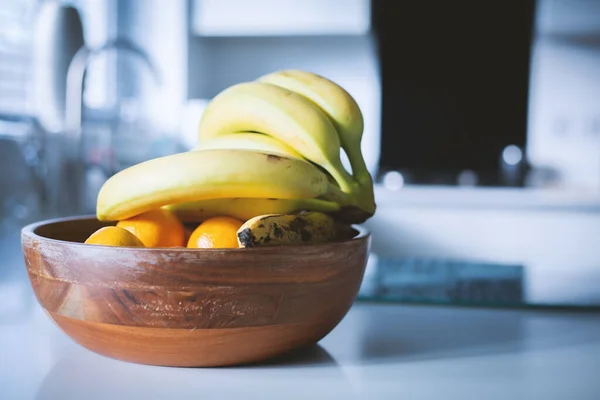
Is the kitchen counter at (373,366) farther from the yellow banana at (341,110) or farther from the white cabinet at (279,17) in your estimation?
the white cabinet at (279,17)

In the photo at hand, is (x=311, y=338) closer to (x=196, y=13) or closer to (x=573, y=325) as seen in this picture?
(x=573, y=325)

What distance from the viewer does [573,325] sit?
2.21ft

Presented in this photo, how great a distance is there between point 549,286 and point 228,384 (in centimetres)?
53

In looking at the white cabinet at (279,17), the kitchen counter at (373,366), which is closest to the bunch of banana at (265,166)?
the kitchen counter at (373,366)

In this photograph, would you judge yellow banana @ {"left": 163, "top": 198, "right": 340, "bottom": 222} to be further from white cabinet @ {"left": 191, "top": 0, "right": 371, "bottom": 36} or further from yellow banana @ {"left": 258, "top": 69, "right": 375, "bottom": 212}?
white cabinet @ {"left": 191, "top": 0, "right": 371, "bottom": 36}

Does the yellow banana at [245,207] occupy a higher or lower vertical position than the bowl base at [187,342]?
higher

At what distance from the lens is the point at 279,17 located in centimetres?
306

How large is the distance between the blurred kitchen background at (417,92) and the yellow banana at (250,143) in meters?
1.85

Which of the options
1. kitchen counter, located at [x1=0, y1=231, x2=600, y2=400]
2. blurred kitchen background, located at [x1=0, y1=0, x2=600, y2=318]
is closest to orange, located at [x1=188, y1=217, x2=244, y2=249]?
kitchen counter, located at [x1=0, y1=231, x2=600, y2=400]

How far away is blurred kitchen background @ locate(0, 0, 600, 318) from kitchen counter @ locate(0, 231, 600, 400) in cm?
182

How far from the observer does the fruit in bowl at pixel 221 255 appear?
0.47 metres

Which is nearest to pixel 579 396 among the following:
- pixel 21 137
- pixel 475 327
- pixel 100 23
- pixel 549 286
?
pixel 475 327

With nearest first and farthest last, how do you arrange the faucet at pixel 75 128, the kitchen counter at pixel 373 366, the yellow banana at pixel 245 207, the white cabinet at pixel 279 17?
the kitchen counter at pixel 373 366 < the yellow banana at pixel 245 207 < the faucet at pixel 75 128 < the white cabinet at pixel 279 17

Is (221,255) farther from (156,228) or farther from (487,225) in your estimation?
(487,225)
